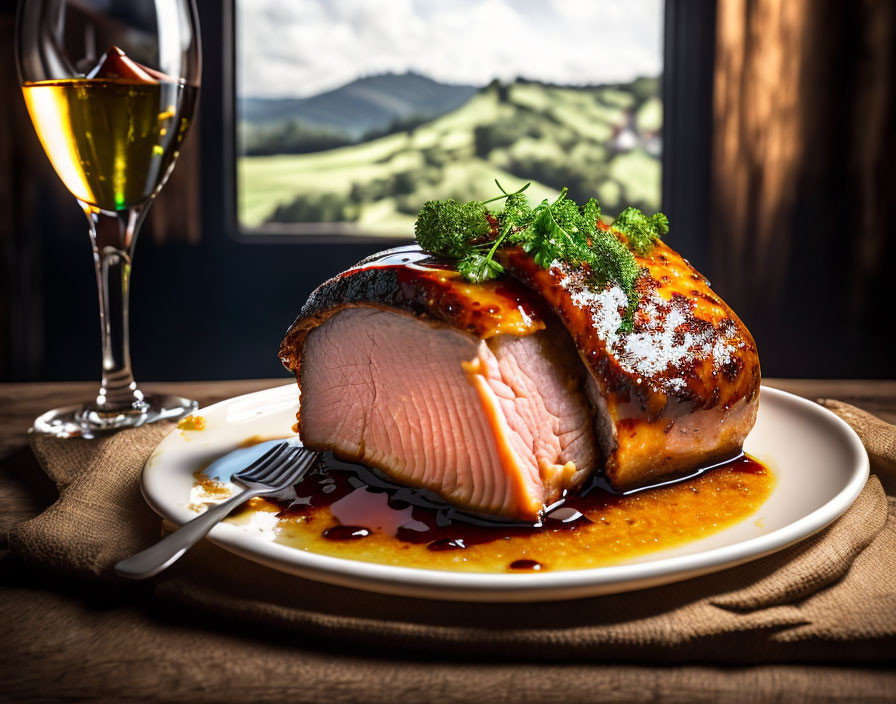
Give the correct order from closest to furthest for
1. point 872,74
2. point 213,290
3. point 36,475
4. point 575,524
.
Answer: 1. point 575,524
2. point 36,475
3. point 872,74
4. point 213,290

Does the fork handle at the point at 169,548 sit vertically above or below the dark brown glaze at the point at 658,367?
below

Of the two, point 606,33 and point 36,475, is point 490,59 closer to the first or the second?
point 606,33

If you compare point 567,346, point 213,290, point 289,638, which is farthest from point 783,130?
point 289,638

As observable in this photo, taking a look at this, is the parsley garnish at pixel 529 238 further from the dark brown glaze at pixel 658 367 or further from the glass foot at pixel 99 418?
the glass foot at pixel 99 418

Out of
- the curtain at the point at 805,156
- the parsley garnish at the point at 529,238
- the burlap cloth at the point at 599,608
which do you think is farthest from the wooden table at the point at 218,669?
the curtain at the point at 805,156

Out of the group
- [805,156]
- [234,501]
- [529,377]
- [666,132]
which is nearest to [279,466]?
[234,501]

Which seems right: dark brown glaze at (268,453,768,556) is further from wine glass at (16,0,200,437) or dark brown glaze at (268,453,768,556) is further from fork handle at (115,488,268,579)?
wine glass at (16,0,200,437)
